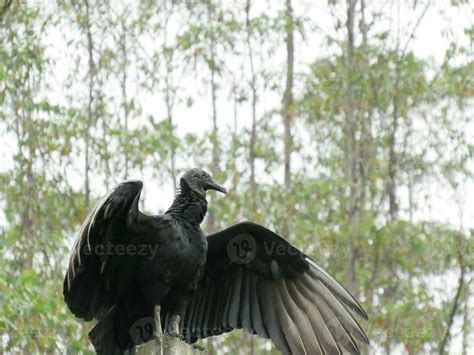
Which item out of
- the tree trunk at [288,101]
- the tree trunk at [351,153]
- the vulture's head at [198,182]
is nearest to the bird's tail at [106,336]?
the vulture's head at [198,182]

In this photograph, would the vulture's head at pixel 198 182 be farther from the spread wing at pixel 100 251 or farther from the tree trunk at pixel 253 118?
the tree trunk at pixel 253 118

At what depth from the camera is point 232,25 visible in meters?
14.1

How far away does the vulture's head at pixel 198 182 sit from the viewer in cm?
610

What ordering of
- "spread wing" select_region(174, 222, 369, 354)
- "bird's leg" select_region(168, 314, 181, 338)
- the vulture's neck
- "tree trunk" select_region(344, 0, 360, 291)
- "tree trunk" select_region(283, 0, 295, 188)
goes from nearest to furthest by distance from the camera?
"bird's leg" select_region(168, 314, 181, 338) < the vulture's neck < "spread wing" select_region(174, 222, 369, 354) < "tree trunk" select_region(344, 0, 360, 291) < "tree trunk" select_region(283, 0, 295, 188)

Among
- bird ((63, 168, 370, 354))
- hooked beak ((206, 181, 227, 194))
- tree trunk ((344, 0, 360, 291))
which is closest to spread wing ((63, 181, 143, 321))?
bird ((63, 168, 370, 354))

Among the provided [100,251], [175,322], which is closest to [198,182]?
[100,251]

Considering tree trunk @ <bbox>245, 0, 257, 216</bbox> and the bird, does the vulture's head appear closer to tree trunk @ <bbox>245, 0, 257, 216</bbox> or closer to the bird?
the bird

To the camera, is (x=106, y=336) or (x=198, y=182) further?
(x=198, y=182)

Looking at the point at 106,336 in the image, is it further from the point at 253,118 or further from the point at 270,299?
the point at 253,118

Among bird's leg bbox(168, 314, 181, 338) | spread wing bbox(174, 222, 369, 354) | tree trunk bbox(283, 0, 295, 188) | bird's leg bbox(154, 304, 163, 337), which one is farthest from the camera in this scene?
tree trunk bbox(283, 0, 295, 188)

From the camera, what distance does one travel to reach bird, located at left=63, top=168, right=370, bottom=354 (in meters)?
5.87

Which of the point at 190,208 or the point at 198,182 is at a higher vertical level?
the point at 198,182

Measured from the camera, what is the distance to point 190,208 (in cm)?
607

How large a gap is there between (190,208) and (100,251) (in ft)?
1.78
